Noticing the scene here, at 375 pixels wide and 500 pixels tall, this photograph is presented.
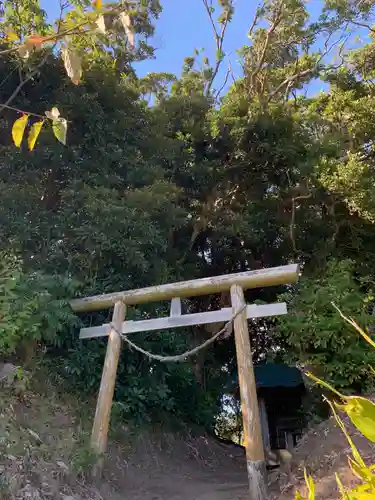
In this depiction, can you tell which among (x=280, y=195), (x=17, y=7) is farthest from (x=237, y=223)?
(x=17, y=7)

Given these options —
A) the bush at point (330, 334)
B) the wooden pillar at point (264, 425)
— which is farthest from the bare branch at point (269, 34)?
the wooden pillar at point (264, 425)

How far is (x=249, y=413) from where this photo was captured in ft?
18.3

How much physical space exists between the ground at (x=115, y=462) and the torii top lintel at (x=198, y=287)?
1.30 m

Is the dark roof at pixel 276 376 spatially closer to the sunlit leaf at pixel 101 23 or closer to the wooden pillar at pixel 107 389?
the wooden pillar at pixel 107 389

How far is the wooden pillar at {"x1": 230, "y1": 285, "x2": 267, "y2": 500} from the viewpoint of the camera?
17.5 feet

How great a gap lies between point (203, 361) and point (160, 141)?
4969 mm

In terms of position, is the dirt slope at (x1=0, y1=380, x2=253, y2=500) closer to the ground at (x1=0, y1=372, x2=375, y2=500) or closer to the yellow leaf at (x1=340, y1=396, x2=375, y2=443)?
the ground at (x1=0, y1=372, x2=375, y2=500)

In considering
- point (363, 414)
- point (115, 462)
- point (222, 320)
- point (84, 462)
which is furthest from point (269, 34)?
point (363, 414)

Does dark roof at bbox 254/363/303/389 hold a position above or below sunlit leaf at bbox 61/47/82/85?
above

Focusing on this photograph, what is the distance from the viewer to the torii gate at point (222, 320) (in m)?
5.48

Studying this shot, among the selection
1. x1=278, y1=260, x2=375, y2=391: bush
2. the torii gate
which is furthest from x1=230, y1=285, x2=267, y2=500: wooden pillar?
x1=278, y1=260, x2=375, y2=391: bush

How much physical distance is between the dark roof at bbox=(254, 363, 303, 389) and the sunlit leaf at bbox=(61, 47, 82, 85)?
1064 cm

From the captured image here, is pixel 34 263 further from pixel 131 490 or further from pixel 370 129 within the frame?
pixel 370 129

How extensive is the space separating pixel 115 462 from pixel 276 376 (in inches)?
228
